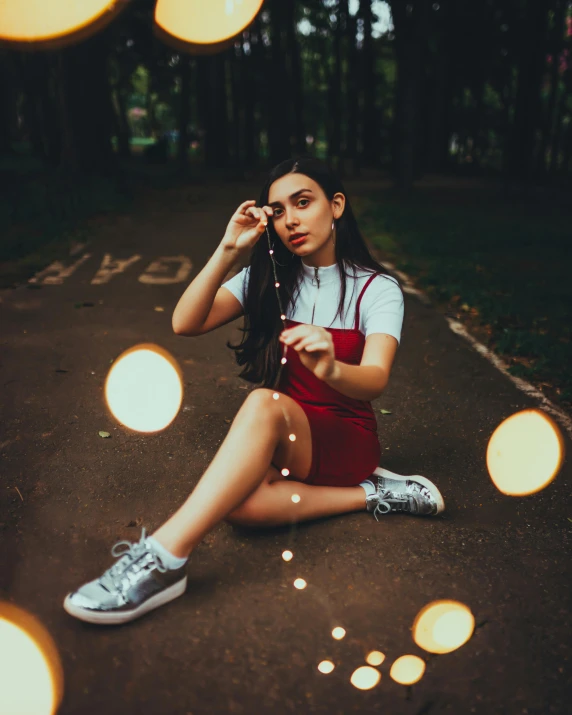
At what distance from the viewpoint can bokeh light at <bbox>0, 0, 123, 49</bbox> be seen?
1249cm

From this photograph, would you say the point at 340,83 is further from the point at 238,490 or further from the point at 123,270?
the point at 238,490

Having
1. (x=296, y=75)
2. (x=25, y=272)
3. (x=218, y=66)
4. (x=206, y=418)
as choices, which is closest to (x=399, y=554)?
(x=206, y=418)

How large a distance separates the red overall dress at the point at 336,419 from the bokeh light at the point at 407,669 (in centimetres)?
95

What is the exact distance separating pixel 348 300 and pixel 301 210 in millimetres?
465

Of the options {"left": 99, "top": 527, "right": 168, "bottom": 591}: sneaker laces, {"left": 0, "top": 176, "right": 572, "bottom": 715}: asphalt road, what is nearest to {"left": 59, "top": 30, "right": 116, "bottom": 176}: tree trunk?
{"left": 0, "top": 176, "right": 572, "bottom": 715}: asphalt road

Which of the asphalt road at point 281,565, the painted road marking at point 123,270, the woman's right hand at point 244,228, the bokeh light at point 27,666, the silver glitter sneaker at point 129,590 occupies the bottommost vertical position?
the painted road marking at point 123,270

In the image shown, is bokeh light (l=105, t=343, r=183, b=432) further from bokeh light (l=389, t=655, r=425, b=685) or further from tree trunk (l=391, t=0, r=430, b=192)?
tree trunk (l=391, t=0, r=430, b=192)

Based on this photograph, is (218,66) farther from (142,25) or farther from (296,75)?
(142,25)

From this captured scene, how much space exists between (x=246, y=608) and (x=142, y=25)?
71.5ft

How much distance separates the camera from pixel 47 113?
79.8 feet

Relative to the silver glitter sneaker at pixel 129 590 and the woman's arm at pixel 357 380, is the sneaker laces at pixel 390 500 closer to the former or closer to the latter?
the woman's arm at pixel 357 380

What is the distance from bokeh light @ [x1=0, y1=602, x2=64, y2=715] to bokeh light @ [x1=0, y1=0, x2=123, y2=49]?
11.2 m

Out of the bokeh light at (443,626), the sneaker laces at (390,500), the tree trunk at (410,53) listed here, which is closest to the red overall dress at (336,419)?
the sneaker laces at (390,500)

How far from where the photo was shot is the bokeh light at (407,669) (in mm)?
2150
